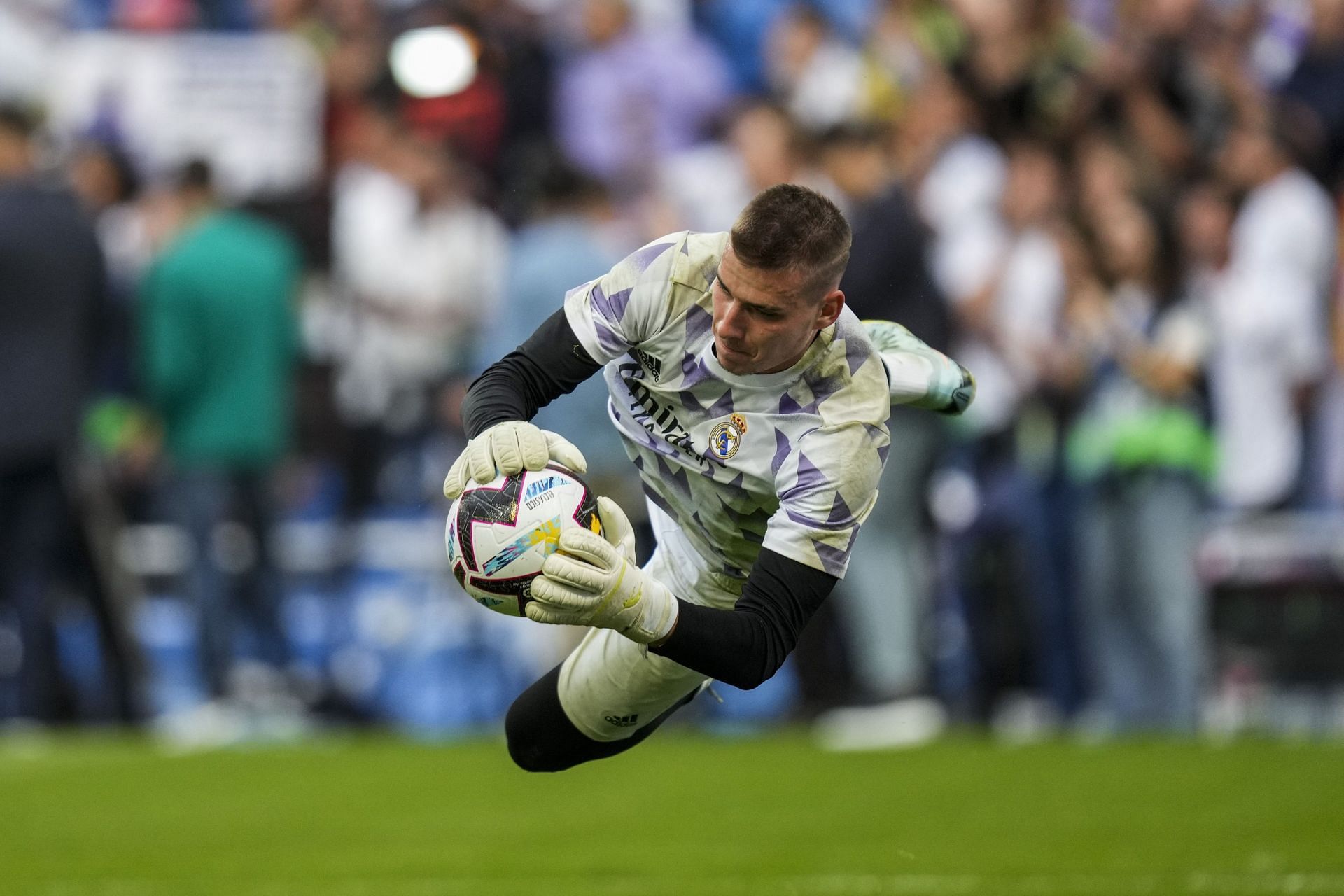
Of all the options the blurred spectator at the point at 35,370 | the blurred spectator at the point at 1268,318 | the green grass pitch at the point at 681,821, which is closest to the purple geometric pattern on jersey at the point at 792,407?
the green grass pitch at the point at 681,821

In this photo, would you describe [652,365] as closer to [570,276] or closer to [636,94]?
[570,276]

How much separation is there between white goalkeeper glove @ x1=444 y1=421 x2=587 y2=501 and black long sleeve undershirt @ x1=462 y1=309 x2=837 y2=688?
0.15 m

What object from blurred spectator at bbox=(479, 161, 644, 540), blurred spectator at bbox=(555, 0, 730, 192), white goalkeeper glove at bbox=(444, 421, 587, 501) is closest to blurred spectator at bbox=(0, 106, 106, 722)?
blurred spectator at bbox=(479, 161, 644, 540)

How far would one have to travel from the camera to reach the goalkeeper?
4852 mm

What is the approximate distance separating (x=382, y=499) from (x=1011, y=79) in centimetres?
470

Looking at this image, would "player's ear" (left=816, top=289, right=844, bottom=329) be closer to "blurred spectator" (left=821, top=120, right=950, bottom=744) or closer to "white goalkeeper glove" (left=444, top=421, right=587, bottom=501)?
"white goalkeeper glove" (left=444, top=421, right=587, bottom=501)

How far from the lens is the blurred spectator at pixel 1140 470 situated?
10.5m

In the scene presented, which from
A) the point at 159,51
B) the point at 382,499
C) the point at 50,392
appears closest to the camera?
the point at 50,392

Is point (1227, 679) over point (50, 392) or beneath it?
beneath

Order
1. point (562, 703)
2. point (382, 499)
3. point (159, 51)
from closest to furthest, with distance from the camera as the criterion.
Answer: point (562, 703) < point (382, 499) < point (159, 51)

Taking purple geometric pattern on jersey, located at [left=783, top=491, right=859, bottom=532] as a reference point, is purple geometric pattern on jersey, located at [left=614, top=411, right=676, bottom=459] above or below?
above

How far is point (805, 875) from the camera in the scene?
283 inches

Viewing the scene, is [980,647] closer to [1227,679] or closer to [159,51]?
[1227,679]

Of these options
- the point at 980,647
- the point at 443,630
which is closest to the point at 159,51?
the point at 443,630
